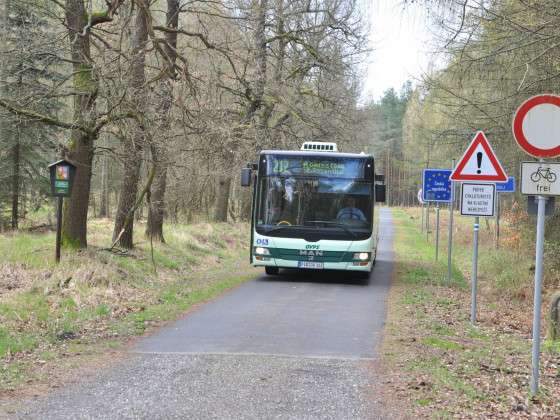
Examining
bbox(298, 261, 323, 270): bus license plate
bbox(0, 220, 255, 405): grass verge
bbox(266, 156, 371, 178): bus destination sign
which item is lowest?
bbox(0, 220, 255, 405): grass verge

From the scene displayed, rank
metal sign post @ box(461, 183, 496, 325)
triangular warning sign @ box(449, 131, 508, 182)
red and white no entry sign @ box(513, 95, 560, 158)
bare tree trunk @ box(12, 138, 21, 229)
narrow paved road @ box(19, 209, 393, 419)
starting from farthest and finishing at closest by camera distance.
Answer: bare tree trunk @ box(12, 138, 21, 229), metal sign post @ box(461, 183, 496, 325), triangular warning sign @ box(449, 131, 508, 182), red and white no entry sign @ box(513, 95, 560, 158), narrow paved road @ box(19, 209, 393, 419)

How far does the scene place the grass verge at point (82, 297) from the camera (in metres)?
7.90

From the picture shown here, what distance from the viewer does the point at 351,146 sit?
101 ft

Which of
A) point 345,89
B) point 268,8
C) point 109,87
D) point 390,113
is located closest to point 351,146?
point 345,89

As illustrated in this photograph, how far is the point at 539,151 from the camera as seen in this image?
20.6 feet

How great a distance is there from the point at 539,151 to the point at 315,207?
376 inches

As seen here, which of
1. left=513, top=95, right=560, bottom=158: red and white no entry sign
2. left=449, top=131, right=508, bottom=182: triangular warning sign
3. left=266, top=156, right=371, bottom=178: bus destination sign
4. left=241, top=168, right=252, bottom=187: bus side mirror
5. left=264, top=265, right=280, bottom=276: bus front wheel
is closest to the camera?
left=513, top=95, right=560, bottom=158: red and white no entry sign

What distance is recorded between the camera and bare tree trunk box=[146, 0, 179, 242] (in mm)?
15477

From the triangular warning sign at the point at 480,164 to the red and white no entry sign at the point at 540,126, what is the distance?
4.16 metres

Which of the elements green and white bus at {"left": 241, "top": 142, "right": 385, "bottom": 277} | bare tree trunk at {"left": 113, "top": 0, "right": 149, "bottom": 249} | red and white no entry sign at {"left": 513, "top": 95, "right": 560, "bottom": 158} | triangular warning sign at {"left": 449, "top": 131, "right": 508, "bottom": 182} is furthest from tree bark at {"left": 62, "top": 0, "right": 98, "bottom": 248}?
red and white no entry sign at {"left": 513, "top": 95, "right": 560, "bottom": 158}

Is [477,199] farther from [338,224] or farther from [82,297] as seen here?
[82,297]

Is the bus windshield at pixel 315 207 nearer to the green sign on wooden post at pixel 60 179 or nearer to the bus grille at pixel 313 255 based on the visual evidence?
the bus grille at pixel 313 255

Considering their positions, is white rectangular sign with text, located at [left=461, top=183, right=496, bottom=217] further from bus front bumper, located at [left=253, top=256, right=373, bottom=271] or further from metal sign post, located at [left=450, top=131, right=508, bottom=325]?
bus front bumper, located at [left=253, top=256, right=373, bottom=271]

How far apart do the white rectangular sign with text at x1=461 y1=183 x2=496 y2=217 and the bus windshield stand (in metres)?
5.01
